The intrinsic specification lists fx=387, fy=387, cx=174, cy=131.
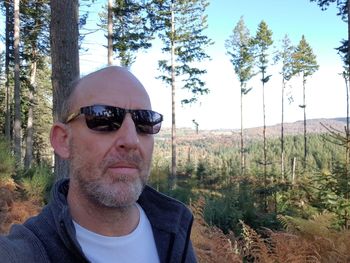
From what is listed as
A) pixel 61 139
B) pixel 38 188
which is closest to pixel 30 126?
pixel 38 188

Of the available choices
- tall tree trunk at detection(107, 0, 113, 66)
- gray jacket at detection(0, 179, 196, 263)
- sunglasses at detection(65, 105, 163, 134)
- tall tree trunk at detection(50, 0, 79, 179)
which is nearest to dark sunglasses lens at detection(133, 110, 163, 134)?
sunglasses at detection(65, 105, 163, 134)

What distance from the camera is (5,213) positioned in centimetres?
738

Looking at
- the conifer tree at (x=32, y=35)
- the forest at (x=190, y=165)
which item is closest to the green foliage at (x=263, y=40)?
the forest at (x=190, y=165)

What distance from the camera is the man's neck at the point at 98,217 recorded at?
148 centimetres

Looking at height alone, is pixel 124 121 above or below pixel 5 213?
above

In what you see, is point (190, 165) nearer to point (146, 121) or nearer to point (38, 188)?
point (38, 188)

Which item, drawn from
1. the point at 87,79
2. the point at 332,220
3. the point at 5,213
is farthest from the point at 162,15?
the point at 87,79

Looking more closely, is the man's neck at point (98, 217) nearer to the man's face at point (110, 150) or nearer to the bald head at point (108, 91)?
the man's face at point (110, 150)

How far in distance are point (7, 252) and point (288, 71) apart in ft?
138

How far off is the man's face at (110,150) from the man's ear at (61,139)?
35 mm

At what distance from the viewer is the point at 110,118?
1.53 metres

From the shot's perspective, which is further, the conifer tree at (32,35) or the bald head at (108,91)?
the conifer tree at (32,35)

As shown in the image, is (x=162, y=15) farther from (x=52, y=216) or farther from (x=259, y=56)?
(x=52, y=216)

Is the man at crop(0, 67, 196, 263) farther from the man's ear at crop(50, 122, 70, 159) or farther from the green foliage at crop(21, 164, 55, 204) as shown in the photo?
the green foliage at crop(21, 164, 55, 204)
